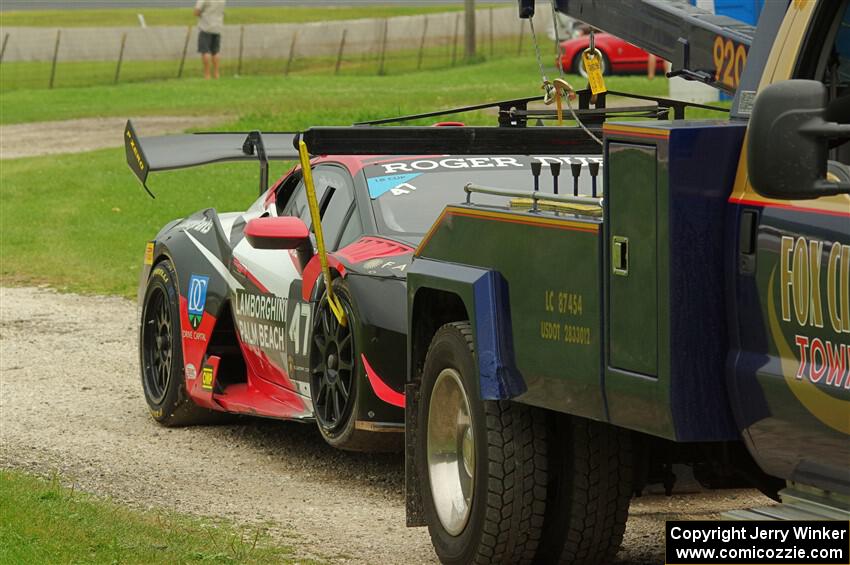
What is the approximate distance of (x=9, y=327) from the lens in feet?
46.0

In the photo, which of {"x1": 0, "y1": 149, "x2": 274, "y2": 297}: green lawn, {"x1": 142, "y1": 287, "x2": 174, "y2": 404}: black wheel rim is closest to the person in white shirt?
{"x1": 0, "y1": 149, "x2": 274, "y2": 297}: green lawn

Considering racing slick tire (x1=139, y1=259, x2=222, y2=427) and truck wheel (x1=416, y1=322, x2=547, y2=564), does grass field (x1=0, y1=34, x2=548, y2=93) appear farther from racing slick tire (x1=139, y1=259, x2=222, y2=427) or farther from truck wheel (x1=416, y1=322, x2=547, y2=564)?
truck wheel (x1=416, y1=322, x2=547, y2=564)

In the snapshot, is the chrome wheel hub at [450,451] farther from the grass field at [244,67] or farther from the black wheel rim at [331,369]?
the grass field at [244,67]

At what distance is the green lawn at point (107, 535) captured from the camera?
665 centimetres

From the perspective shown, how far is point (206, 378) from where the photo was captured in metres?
9.92

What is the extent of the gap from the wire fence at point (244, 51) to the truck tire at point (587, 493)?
37019 mm

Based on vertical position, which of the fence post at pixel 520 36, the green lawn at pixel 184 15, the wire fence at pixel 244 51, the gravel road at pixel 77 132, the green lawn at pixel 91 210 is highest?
the green lawn at pixel 91 210

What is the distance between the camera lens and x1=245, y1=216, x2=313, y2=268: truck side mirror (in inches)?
345

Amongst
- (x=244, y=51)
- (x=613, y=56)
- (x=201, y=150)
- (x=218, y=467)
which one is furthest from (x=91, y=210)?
(x=244, y=51)

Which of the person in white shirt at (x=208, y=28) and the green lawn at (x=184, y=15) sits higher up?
the person in white shirt at (x=208, y=28)

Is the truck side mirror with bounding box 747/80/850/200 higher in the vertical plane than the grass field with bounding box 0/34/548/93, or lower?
higher

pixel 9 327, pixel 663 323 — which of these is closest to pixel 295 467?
pixel 663 323

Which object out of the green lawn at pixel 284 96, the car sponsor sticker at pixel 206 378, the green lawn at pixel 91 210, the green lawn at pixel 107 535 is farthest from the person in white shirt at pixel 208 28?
the green lawn at pixel 107 535

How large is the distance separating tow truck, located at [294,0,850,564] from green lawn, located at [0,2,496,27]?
59345 mm
